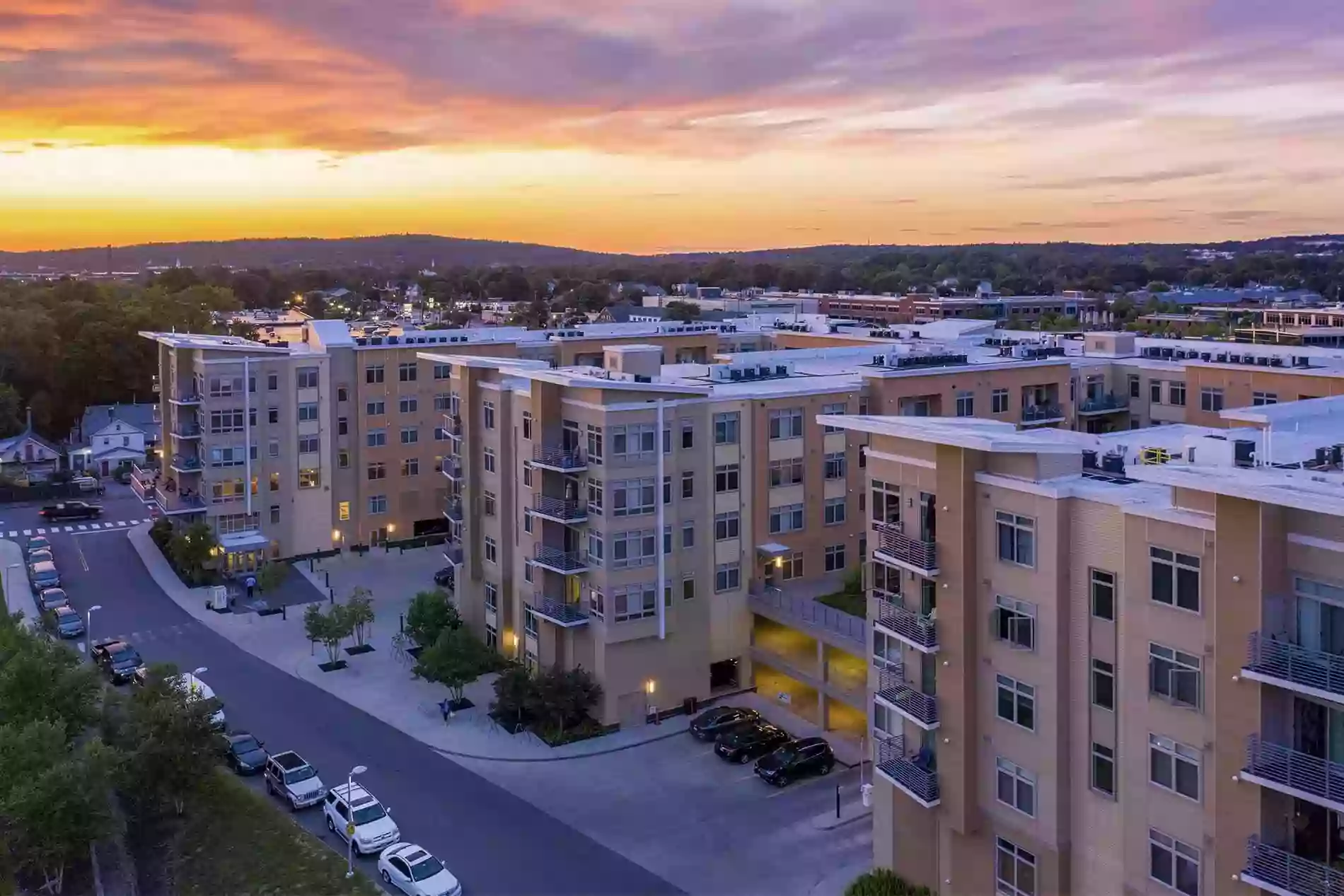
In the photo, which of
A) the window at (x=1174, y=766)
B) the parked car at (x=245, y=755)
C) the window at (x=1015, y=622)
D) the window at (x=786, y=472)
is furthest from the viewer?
the window at (x=786, y=472)

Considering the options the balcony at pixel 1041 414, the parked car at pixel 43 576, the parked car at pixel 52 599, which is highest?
the balcony at pixel 1041 414

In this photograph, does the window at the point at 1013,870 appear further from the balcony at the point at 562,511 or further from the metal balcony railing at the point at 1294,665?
the balcony at the point at 562,511

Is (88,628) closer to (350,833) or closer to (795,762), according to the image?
(350,833)

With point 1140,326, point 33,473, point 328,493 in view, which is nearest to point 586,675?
point 328,493

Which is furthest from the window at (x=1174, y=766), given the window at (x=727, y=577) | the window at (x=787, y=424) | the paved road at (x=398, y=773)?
the window at (x=787, y=424)

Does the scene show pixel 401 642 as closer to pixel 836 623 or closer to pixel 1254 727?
pixel 836 623

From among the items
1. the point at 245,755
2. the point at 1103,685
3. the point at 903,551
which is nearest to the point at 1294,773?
the point at 1103,685
